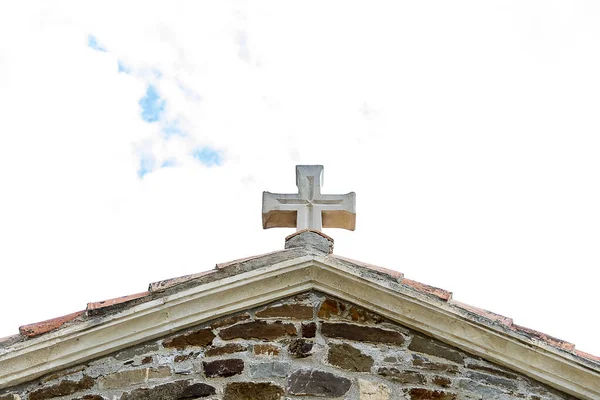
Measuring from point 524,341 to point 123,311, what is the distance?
204 cm

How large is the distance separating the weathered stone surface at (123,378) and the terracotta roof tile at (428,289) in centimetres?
143

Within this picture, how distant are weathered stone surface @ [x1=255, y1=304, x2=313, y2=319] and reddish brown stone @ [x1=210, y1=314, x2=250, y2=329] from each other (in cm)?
7

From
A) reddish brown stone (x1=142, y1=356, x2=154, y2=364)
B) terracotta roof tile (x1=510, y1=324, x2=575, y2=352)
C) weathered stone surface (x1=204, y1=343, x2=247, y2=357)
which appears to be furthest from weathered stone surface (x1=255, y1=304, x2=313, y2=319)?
terracotta roof tile (x1=510, y1=324, x2=575, y2=352)

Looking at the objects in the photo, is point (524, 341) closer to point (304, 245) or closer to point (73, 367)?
point (304, 245)

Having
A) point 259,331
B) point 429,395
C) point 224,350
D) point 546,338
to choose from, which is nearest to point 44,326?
point 224,350

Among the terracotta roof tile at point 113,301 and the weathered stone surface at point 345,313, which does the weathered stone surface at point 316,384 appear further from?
the terracotta roof tile at point 113,301

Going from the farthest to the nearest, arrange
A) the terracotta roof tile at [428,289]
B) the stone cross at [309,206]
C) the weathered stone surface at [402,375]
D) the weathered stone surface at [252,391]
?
1. the stone cross at [309,206]
2. the terracotta roof tile at [428,289]
3. the weathered stone surface at [402,375]
4. the weathered stone surface at [252,391]

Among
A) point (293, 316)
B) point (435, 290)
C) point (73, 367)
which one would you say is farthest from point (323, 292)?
point (73, 367)

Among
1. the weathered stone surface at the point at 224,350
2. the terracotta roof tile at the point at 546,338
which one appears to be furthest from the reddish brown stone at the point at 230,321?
the terracotta roof tile at the point at 546,338

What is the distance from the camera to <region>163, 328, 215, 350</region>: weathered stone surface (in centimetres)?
458

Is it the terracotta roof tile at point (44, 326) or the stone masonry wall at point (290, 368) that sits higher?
the terracotta roof tile at point (44, 326)

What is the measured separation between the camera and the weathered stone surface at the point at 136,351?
14.9 feet

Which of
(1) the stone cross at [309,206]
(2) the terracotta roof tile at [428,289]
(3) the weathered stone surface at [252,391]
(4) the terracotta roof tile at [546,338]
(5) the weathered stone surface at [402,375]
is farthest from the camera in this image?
(1) the stone cross at [309,206]

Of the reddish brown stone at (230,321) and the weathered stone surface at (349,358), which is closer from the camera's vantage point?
the weathered stone surface at (349,358)
